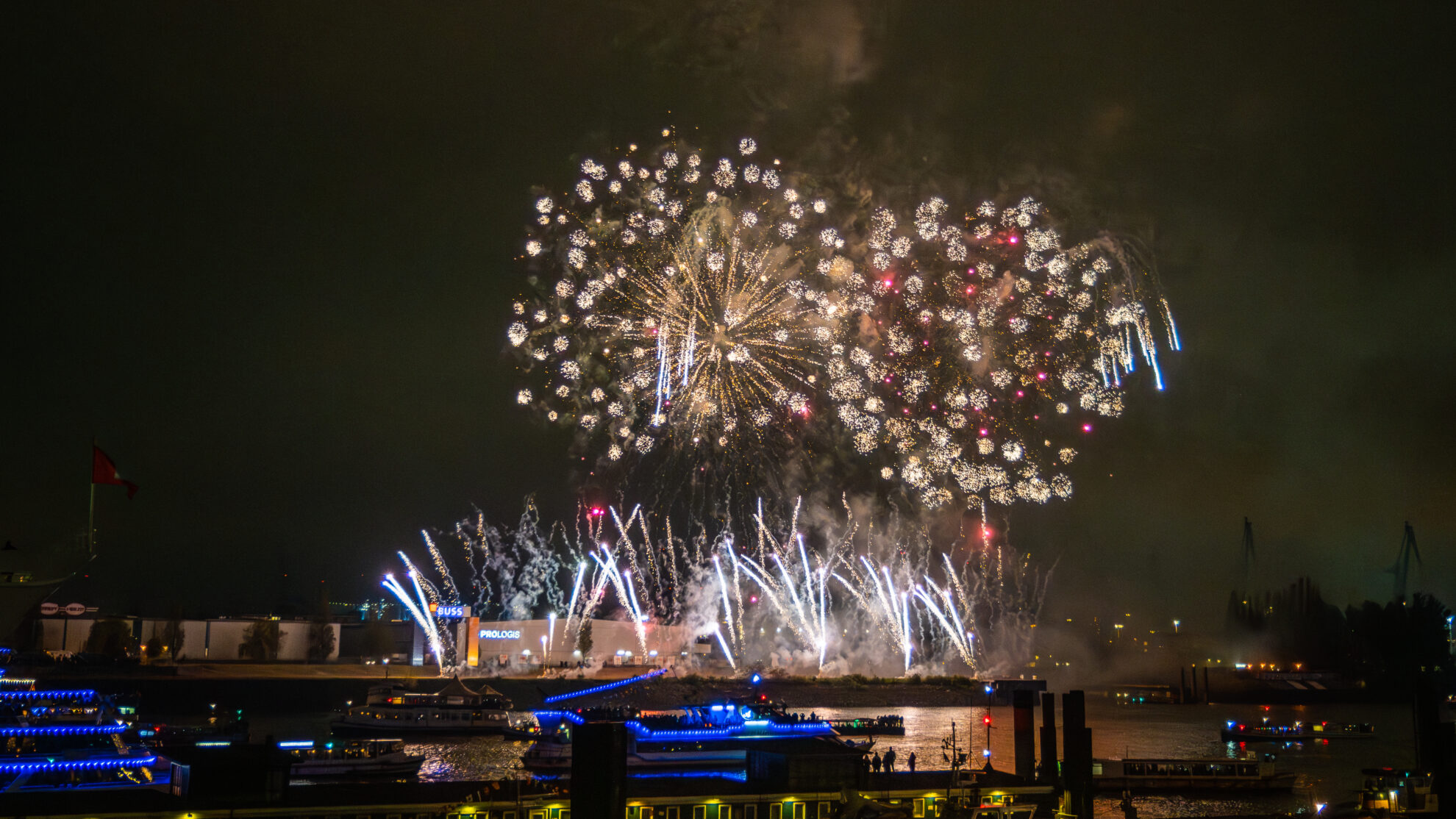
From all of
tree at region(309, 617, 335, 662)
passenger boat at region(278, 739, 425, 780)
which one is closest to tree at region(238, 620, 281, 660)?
tree at region(309, 617, 335, 662)

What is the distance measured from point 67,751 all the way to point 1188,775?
40422 millimetres

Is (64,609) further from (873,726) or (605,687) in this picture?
(873,726)

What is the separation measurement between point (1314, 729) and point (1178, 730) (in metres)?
8.04

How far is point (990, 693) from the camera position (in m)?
87.4

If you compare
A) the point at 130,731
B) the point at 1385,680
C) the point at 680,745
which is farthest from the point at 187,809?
the point at 1385,680

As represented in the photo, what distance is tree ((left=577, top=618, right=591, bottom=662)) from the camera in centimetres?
9331

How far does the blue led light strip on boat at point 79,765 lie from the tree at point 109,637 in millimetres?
70782

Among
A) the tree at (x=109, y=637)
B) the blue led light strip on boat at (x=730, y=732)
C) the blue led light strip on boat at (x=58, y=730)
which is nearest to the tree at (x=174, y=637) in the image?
the tree at (x=109, y=637)

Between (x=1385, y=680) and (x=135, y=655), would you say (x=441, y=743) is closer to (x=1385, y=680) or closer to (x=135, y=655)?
(x=135, y=655)

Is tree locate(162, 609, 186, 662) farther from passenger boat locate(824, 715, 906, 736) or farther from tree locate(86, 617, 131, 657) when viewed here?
passenger boat locate(824, 715, 906, 736)

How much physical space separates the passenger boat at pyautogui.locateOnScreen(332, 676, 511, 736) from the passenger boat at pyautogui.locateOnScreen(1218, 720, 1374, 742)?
139 ft

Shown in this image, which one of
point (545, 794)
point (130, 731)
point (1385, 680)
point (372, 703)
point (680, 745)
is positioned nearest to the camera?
point (545, 794)

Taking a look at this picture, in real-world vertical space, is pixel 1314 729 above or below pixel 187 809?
below

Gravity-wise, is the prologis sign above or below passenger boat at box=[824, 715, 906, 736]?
above
